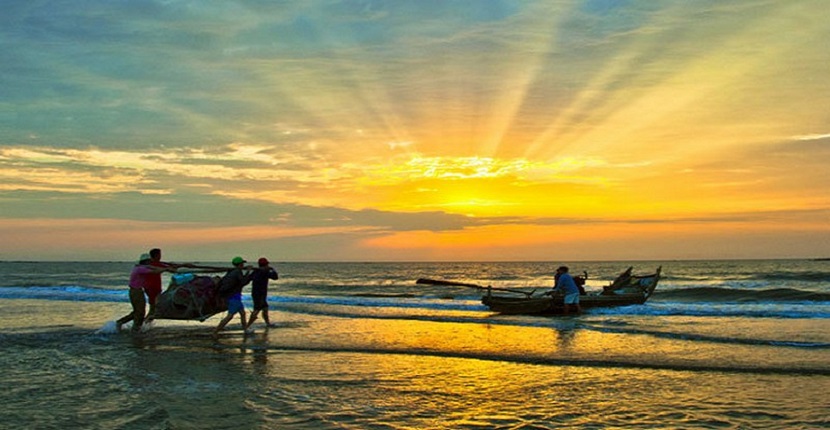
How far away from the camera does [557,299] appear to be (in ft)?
69.6

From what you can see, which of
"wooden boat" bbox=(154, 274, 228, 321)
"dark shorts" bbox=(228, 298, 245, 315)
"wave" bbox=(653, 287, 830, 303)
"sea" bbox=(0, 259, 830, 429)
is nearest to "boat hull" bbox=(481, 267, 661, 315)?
"sea" bbox=(0, 259, 830, 429)

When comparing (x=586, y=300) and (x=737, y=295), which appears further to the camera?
(x=737, y=295)

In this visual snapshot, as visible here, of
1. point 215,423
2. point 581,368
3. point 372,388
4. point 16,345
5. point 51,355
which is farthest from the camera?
point 16,345

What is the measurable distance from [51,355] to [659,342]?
41.8ft

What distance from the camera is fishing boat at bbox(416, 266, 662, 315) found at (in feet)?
70.2

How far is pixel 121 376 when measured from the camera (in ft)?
31.6

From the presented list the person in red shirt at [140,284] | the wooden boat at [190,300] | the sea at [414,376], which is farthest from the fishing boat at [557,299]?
the person in red shirt at [140,284]

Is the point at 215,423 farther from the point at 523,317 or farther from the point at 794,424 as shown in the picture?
the point at 523,317

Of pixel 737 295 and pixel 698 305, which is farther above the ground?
pixel 698 305

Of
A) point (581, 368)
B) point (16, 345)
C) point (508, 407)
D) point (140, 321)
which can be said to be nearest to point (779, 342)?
point (581, 368)

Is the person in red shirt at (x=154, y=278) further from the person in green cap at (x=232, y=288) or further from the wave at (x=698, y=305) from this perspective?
the wave at (x=698, y=305)

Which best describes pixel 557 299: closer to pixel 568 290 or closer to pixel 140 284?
pixel 568 290

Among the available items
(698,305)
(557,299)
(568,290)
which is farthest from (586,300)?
(698,305)

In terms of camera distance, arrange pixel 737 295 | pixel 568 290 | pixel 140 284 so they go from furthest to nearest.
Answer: pixel 737 295
pixel 568 290
pixel 140 284
